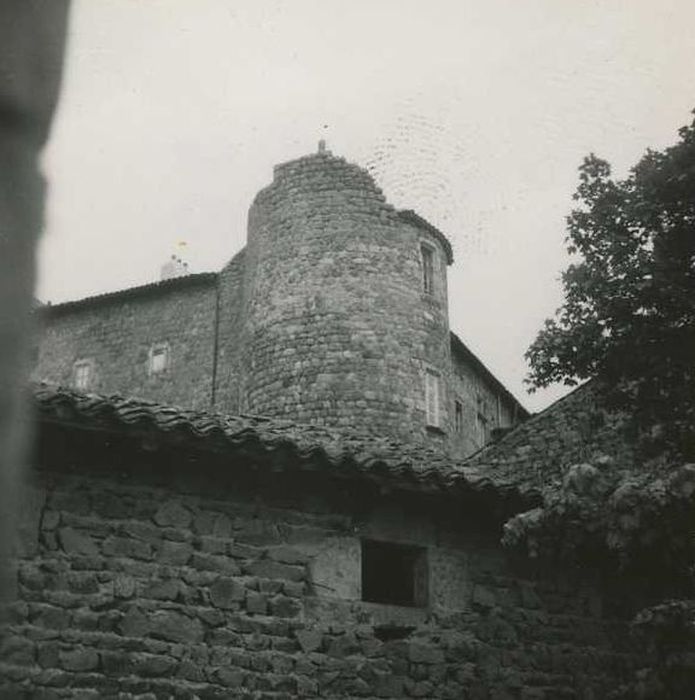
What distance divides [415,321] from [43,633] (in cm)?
1412

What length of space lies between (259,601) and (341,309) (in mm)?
12304

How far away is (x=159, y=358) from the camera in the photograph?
23.1 meters

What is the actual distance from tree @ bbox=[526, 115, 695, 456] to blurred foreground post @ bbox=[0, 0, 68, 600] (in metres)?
8.08

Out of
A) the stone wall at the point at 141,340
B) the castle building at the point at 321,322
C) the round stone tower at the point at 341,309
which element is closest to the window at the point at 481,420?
the castle building at the point at 321,322

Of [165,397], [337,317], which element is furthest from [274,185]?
[165,397]

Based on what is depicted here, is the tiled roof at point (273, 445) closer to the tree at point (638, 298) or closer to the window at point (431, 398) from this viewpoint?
the tree at point (638, 298)

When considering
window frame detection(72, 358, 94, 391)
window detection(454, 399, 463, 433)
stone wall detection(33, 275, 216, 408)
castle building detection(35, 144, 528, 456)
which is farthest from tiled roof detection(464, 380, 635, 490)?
window frame detection(72, 358, 94, 391)

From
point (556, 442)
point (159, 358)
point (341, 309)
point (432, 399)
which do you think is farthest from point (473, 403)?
point (556, 442)

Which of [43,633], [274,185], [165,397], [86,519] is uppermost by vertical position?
[274,185]

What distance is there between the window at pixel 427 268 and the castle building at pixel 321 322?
28 mm

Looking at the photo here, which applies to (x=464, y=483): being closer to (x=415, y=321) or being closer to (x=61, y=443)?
(x=61, y=443)

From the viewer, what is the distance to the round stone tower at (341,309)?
18812mm

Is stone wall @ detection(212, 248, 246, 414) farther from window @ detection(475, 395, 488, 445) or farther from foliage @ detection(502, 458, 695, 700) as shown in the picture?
foliage @ detection(502, 458, 695, 700)

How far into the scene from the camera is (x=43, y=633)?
6516 millimetres
